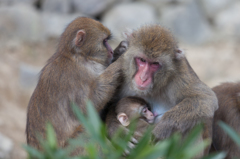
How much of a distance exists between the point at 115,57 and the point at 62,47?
736 millimetres

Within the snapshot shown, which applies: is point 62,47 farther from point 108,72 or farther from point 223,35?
point 223,35

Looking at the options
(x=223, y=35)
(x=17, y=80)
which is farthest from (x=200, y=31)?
(x=17, y=80)

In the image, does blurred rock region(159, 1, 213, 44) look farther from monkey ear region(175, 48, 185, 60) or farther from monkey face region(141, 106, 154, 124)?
monkey face region(141, 106, 154, 124)

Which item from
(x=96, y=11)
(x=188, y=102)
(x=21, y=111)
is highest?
(x=188, y=102)

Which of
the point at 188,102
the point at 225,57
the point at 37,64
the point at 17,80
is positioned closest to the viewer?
the point at 188,102

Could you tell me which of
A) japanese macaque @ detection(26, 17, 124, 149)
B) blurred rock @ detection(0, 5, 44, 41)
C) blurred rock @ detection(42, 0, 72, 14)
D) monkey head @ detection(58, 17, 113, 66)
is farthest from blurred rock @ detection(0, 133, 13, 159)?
blurred rock @ detection(42, 0, 72, 14)

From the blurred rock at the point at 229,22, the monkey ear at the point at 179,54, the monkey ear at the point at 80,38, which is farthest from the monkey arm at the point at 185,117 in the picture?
the blurred rock at the point at 229,22

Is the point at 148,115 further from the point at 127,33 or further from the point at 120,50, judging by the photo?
the point at 127,33

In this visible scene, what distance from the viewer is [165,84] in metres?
4.28

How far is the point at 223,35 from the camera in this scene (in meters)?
13.9

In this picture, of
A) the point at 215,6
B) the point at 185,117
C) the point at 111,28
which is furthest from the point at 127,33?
the point at 215,6

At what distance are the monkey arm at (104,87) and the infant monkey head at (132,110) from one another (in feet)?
0.63

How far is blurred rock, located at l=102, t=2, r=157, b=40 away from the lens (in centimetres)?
1333

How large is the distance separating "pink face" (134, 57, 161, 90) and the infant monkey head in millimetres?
261
